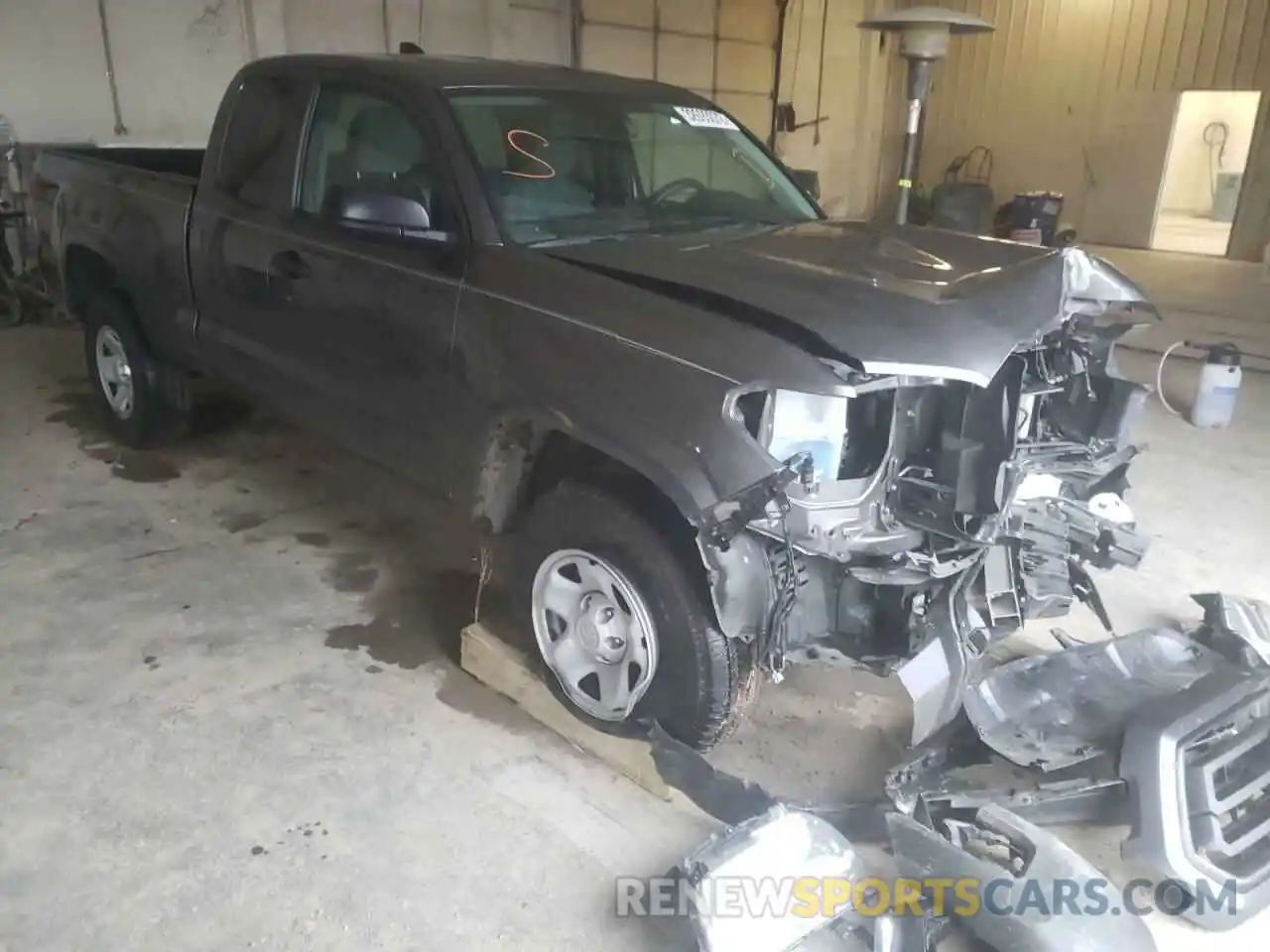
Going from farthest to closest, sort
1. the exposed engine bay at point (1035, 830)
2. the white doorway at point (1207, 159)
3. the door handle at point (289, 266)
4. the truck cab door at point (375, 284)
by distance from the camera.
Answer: the white doorway at point (1207, 159)
the door handle at point (289, 266)
the truck cab door at point (375, 284)
the exposed engine bay at point (1035, 830)

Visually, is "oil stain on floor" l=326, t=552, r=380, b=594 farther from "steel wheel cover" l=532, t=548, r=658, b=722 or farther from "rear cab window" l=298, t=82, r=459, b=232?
"rear cab window" l=298, t=82, r=459, b=232

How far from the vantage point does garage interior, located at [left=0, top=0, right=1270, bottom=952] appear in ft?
7.44

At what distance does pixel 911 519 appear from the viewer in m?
2.36

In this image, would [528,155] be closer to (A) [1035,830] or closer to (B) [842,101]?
(A) [1035,830]

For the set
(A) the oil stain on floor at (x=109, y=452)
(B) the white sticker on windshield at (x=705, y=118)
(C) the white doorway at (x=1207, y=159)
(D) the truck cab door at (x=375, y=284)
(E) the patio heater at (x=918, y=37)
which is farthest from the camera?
(C) the white doorway at (x=1207, y=159)

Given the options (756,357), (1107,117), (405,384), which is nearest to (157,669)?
(405,384)

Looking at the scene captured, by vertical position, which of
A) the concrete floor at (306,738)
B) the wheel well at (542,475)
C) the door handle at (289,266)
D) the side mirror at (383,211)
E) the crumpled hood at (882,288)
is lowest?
the concrete floor at (306,738)

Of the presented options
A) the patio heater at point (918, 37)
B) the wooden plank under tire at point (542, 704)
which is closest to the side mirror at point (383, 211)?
the wooden plank under tire at point (542, 704)

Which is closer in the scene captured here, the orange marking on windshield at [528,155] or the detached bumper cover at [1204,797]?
the detached bumper cover at [1204,797]

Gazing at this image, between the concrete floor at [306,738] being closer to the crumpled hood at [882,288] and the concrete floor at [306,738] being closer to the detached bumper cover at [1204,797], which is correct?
the detached bumper cover at [1204,797]

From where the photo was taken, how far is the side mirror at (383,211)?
272 cm

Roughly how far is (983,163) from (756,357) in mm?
13613

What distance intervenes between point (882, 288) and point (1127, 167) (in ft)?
41.3

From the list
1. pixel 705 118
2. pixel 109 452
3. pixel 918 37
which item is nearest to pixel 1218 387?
pixel 918 37
